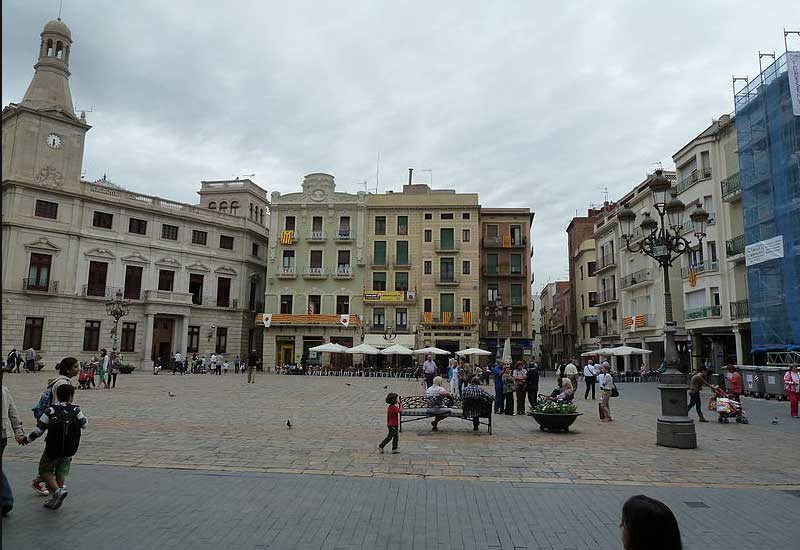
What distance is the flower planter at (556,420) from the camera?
11.8m

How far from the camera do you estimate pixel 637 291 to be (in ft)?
134

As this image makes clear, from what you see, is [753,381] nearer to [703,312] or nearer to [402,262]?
[703,312]

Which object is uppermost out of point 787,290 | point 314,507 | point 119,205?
point 119,205

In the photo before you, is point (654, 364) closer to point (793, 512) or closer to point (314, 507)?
point (793, 512)

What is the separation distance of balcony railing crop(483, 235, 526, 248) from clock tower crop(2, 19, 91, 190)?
32370mm

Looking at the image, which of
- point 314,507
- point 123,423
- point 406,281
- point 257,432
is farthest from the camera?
point 406,281

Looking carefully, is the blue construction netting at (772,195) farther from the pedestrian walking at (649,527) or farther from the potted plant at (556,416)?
the pedestrian walking at (649,527)

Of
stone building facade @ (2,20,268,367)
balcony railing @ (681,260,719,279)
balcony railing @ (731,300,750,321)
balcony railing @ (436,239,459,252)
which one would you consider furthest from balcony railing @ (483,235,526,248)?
balcony railing @ (731,300,750,321)

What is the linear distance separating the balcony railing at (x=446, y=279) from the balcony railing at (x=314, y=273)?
9.56 metres

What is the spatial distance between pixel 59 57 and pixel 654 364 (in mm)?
47914

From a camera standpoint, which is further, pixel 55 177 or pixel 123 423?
pixel 55 177

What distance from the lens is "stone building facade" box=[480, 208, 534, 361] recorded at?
162 ft

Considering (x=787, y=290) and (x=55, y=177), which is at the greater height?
(x=55, y=177)

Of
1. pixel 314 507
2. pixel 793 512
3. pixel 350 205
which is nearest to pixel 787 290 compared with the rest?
pixel 793 512
